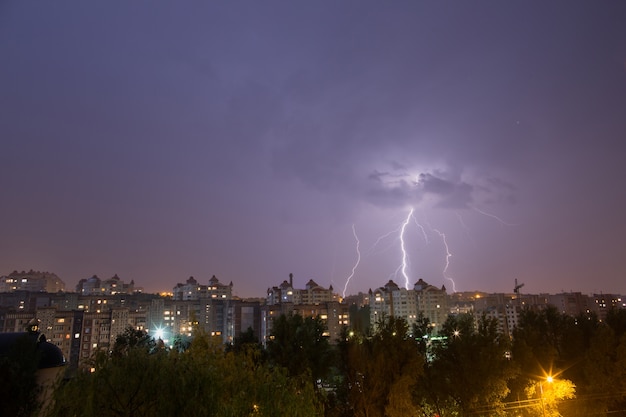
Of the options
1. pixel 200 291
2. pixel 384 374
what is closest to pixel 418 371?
pixel 384 374

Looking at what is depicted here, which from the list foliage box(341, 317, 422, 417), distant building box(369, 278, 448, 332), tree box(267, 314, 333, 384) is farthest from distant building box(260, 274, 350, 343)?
foliage box(341, 317, 422, 417)

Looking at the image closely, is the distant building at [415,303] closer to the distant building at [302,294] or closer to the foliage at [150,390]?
the distant building at [302,294]

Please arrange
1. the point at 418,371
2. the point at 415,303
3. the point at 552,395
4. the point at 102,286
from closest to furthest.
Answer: the point at 418,371 < the point at 552,395 < the point at 415,303 < the point at 102,286

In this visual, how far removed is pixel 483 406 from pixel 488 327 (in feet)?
15.7

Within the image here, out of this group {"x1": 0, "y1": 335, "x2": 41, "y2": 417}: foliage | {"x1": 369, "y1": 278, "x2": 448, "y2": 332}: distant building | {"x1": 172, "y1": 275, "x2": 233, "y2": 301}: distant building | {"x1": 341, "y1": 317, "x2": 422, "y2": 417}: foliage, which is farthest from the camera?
{"x1": 172, "y1": 275, "x2": 233, "y2": 301}: distant building

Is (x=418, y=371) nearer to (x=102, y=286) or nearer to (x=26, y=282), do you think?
(x=102, y=286)

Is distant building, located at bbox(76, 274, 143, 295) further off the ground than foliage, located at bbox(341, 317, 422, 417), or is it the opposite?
distant building, located at bbox(76, 274, 143, 295)

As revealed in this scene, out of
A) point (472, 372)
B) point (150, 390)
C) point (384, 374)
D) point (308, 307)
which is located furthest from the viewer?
point (308, 307)

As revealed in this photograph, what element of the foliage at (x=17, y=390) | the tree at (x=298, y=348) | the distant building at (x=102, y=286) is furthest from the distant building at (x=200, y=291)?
the foliage at (x=17, y=390)

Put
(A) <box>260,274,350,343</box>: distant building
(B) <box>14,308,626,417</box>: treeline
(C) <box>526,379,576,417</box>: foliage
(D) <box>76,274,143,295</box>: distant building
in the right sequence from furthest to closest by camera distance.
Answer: (D) <box>76,274,143,295</box>: distant building, (A) <box>260,274,350,343</box>: distant building, (C) <box>526,379,576,417</box>: foliage, (B) <box>14,308,626,417</box>: treeline

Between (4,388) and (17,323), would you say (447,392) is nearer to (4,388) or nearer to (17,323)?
(4,388)

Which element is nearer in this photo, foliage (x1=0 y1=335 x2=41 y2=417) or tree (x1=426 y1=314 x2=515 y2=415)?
foliage (x1=0 y1=335 x2=41 y2=417)

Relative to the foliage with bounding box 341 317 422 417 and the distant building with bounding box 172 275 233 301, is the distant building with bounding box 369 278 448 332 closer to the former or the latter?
the distant building with bounding box 172 275 233 301

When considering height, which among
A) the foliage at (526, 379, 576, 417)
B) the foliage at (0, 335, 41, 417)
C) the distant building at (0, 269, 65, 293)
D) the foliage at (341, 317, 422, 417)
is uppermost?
the distant building at (0, 269, 65, 293)
